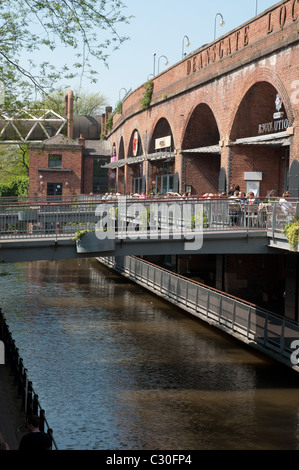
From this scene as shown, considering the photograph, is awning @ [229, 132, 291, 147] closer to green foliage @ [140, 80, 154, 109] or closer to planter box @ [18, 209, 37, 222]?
planter box @ [18, 209, 37, 222]

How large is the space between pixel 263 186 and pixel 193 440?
15.4 meters

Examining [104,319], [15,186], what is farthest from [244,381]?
[15,186]

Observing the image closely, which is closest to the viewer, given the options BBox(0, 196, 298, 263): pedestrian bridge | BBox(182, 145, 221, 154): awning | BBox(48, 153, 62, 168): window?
BBox(0, 196, 298, 263): pedestrian bridge

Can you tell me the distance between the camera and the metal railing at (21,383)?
12.4m

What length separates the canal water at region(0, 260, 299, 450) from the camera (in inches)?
544

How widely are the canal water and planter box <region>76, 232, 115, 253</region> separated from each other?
10.4 feet

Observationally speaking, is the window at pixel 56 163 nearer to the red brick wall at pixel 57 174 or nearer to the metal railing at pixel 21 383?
the red brick wall at pixel 57 174

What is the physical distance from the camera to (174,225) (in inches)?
800

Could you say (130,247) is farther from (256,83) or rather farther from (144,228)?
(256,83)

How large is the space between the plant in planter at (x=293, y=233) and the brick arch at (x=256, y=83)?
4.62 meters

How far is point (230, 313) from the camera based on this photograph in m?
22.4

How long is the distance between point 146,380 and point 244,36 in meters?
14.5

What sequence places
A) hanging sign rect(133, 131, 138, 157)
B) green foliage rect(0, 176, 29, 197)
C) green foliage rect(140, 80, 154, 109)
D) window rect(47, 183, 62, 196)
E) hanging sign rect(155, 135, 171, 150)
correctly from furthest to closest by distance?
green foliage rect(0, 176, 29, 197) → window rect(47, 183, 62, 196) → hanging sign rect(133, 131, 138, 157) → green foliage rect(140, 80, 154, 109) → hanging sign rect(155, 135, 171, 150)

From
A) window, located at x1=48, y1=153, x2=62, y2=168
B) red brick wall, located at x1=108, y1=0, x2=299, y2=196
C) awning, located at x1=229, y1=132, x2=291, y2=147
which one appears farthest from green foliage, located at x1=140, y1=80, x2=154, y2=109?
window, located at x1=48, y1=153, x2=62, y2=168
